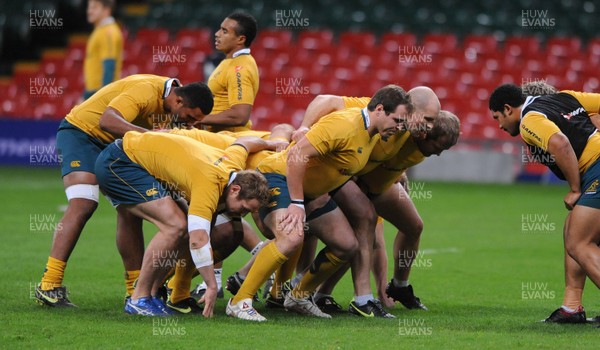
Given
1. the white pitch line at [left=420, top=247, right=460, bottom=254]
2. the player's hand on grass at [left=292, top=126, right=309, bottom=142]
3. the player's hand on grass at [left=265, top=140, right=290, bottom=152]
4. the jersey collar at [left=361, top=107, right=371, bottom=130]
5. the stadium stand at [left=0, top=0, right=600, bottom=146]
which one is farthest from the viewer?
the stadium stand at [left=0, top=0, right=600, bottom=146]

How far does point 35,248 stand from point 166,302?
4.17m

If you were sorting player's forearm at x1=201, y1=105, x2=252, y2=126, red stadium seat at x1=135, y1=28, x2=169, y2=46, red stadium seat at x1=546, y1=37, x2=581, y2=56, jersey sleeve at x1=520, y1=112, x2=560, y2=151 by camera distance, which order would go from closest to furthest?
jersey sleeve at x1=520, y1=112, x2=560, y2=151, player's forearm at x1=201, y1=105, x2=252, y2=126, red stadium seat at x1=546, y1=37, x2=581, y2=56, red stadium seat at x1=135, y1=28, x2=169, y2=46

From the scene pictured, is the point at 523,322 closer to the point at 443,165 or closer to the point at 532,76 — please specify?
the point at 443,165

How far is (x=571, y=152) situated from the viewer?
7309 mm

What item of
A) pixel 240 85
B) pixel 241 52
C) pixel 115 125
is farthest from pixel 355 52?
pixel 115 125

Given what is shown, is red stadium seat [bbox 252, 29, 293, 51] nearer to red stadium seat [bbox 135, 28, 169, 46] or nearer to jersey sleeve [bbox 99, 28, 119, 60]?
red stadium seat [bbox 135, 28, 169, 46]

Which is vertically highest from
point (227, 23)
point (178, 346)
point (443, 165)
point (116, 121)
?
point (227, 23)

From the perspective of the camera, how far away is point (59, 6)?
26547 millimetres

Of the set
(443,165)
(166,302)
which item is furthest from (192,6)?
(166,302)

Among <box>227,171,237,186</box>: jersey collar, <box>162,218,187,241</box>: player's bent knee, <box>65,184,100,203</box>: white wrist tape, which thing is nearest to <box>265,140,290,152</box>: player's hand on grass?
<box>227,171,237,186</box>: jersey collar

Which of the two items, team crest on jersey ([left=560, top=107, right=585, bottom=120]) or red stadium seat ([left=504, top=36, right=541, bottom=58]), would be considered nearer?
team crest on jersey ([left=560, top=107, right=585, bottom=120])

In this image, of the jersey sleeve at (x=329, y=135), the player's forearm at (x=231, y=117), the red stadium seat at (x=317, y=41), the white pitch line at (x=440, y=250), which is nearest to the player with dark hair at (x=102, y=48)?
the player's forearm at (x=231, y=117)

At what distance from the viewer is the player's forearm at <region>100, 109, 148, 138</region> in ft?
26.6

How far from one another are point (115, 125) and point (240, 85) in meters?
1.66
